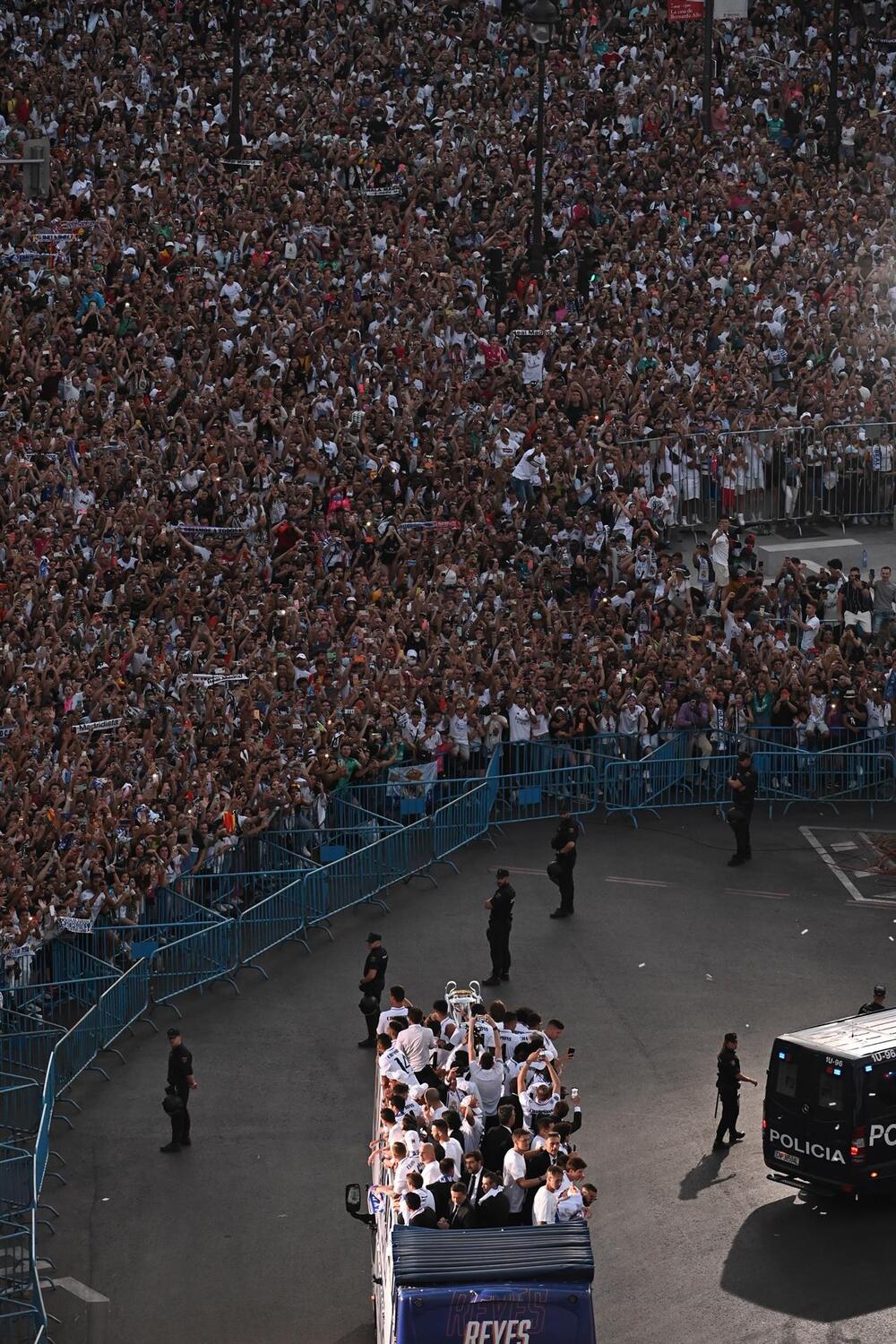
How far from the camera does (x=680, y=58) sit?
48281mm

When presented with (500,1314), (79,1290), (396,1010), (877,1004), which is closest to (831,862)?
(877,1004)

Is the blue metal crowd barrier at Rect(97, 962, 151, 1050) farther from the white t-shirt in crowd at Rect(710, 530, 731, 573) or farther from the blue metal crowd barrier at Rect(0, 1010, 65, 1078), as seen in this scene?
the white t-shirt in crowd at Rect(710, 530, 731, 573)

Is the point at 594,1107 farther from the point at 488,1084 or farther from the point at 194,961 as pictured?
the point at 194,961

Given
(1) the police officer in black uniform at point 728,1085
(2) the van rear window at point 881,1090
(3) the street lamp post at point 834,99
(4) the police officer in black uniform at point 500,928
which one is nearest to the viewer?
(2) the van rear window at point 881,1090

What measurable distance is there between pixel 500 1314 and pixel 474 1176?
2.85 meters

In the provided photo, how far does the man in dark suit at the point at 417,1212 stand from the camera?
18.0 metres

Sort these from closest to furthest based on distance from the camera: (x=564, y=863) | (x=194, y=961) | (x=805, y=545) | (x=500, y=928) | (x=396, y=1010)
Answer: (x=396, y=1010), (x=194, y=961), (x=500, y=928), (x=564, y=863), (x=805, y=545)

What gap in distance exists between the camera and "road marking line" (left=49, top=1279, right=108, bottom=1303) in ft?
69.3

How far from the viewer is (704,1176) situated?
23453 mm

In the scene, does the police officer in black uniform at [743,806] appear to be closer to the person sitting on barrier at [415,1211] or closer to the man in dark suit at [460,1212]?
the man in dark suit at [460,1212]

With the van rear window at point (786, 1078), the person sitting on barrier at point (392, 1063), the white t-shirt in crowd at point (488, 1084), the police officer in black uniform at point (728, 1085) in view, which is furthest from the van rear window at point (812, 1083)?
the person sitting on barrier at point (392, 1063)

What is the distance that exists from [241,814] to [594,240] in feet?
57.3

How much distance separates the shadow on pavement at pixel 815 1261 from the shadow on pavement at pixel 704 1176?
0.66 m

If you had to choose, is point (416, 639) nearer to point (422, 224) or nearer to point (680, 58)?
point (422, 224)
